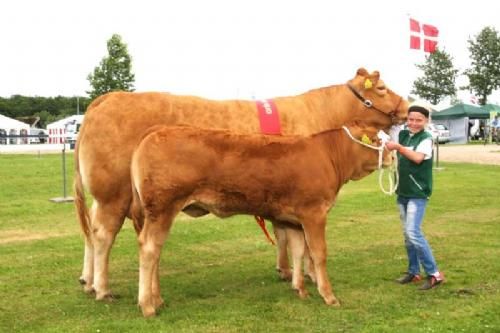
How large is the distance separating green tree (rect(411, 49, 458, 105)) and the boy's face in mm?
64641

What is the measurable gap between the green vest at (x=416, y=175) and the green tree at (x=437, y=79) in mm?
64670

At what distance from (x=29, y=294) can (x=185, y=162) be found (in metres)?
2.56

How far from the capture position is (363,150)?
22.3ft

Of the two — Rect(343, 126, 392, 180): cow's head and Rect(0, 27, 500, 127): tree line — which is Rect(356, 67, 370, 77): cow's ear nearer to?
Rect(343, 126, 392, 180): cow's head

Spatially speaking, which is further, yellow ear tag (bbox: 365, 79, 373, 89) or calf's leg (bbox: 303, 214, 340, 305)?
yellow ear tag (bbox: 365, 79, 373, 89)

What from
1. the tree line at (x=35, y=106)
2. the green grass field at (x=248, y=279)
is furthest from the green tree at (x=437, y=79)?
the green grass field at (x=248, y=279)

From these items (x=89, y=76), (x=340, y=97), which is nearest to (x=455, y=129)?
(x=89, y=76)

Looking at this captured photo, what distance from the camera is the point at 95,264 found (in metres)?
6.80

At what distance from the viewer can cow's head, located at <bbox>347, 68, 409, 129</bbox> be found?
732cm

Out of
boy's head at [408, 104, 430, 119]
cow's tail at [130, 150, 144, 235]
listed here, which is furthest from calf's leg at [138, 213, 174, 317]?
boy's head at [408, 104, 430, 119]

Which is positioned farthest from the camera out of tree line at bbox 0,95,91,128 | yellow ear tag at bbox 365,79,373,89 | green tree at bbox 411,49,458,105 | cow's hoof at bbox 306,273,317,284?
tree line at bbox 0,95,91,128

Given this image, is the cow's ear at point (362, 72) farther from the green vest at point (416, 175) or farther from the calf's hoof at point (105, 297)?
the calf's hoof at point (105, 297)

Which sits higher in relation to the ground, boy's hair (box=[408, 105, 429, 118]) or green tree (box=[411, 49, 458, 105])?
green tree (box=[411, 49, 458, 105])

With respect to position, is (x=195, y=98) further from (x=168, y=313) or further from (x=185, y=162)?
(x=168, y=313)
